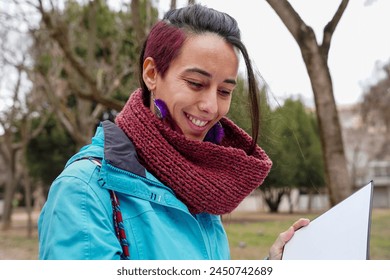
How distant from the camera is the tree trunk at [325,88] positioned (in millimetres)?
2596

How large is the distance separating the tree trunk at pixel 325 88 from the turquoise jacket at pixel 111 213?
174cm

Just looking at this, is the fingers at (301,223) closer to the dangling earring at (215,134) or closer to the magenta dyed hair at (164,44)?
the dangling earring at (215,134)

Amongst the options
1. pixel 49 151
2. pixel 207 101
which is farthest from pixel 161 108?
pixel 49 151

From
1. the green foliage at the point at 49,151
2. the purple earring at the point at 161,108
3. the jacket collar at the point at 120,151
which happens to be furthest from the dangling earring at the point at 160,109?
the green foliage at the point at 49,151

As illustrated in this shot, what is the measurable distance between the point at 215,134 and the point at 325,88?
5.14ft

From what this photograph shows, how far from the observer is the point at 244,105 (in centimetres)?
136

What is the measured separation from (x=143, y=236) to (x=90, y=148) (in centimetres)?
21

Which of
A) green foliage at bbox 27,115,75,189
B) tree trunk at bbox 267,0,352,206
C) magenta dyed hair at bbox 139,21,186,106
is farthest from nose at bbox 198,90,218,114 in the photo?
green foliage at bbox 27,115,75,189

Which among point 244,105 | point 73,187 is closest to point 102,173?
point 73,187

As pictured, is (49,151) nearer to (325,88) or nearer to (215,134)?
(325,88)

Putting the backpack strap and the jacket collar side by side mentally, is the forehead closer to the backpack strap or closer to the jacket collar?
the jacket collar

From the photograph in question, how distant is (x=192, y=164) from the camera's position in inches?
44.8

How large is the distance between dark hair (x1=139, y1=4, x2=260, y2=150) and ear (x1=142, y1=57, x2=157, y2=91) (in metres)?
0.01

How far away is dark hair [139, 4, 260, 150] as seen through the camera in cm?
109
